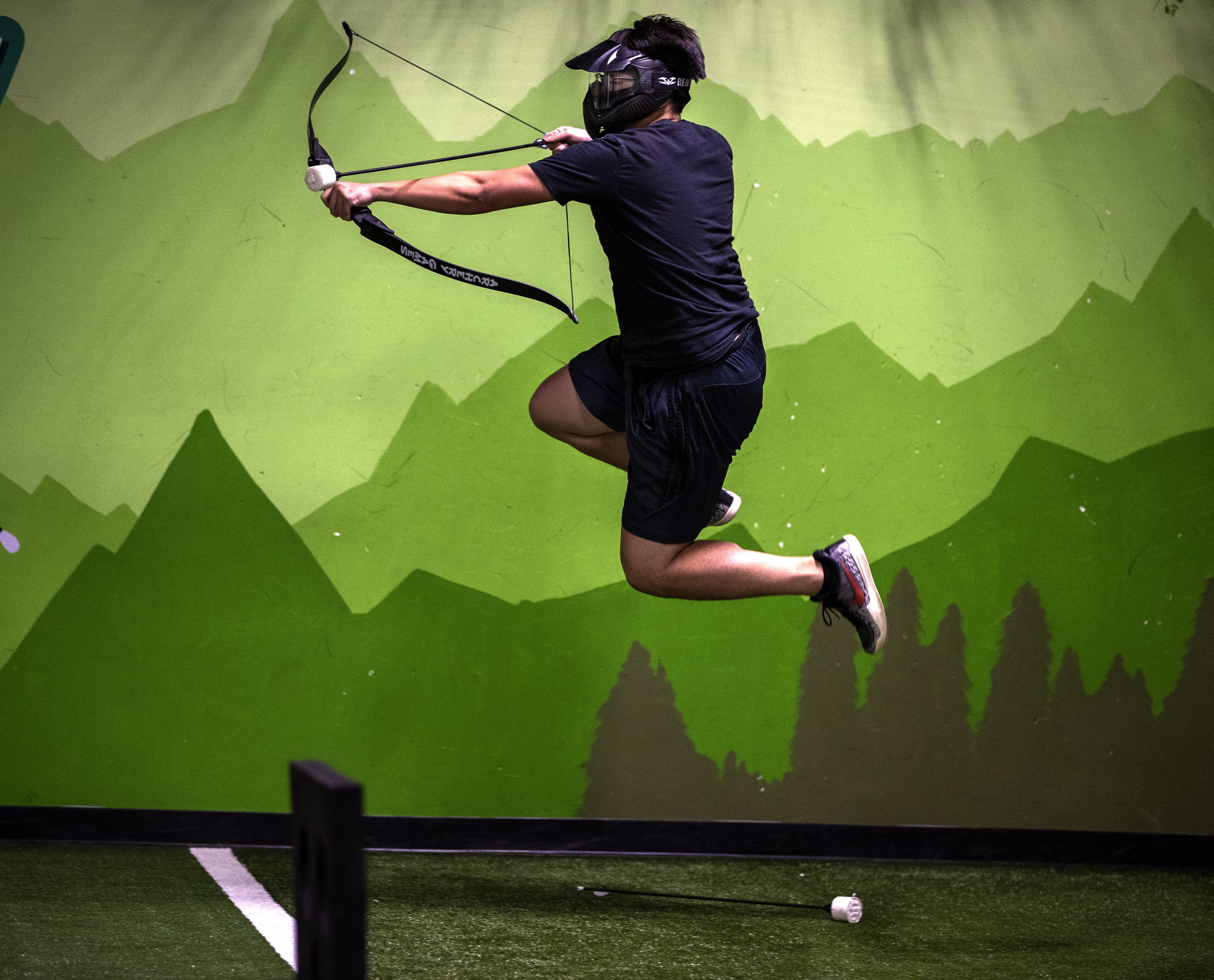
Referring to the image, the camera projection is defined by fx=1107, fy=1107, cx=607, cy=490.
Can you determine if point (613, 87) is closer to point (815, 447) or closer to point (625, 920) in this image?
point (815, 447)

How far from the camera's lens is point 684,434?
238 centimetres

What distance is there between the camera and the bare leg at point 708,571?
243 centimetres

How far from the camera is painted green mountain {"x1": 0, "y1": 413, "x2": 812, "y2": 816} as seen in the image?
3.20 metres

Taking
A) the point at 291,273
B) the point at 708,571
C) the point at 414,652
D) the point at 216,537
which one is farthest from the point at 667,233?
the point at 216,537

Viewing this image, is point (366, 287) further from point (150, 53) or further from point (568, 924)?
point (568, 924)

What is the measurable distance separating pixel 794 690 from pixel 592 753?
63 centimetres

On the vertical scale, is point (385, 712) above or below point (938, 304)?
below

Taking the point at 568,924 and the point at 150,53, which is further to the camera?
the point at 150,53

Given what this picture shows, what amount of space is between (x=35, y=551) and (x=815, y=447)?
229cm

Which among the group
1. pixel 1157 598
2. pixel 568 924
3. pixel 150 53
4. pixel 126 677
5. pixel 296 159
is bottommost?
pixel 568 924

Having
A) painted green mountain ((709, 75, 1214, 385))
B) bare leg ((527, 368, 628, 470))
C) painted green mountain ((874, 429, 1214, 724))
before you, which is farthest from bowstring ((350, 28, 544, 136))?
painted green mountain ((874, 429, 1214, 724))

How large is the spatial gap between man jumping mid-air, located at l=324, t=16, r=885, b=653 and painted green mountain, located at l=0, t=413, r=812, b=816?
0.82m

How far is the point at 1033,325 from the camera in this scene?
3.32 metres

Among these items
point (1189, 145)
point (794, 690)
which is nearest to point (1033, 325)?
point (1189, 145)
